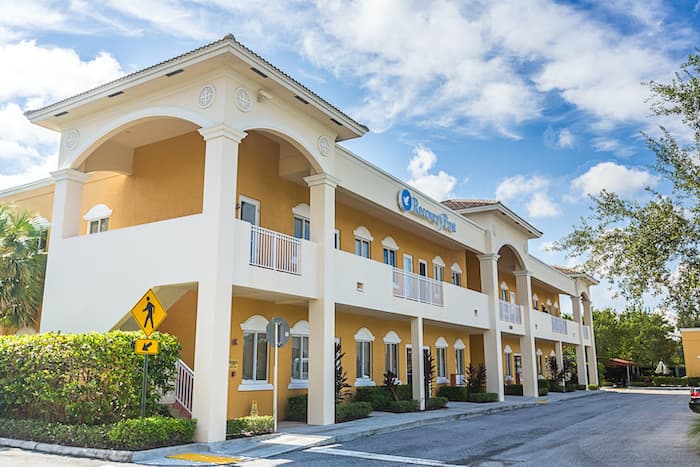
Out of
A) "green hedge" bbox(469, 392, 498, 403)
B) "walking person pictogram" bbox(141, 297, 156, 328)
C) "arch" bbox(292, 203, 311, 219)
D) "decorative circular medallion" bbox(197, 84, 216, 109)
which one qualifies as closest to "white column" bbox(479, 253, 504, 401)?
"green hedge" bbox(469, 392, 498, 403)

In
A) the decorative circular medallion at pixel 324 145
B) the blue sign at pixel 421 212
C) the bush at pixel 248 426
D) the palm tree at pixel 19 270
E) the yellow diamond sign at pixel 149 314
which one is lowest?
the bush at pixel 248 426

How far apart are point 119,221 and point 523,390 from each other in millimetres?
22075

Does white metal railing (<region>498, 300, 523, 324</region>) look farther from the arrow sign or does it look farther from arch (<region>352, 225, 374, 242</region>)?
the arrow sign

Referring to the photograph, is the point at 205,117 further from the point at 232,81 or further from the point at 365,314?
the point at 365,314

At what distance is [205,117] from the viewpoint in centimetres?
1403

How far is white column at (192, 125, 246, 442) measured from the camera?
40.9ft

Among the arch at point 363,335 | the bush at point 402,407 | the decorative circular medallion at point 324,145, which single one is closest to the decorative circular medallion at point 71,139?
the decorative circular medallion at point 324,145

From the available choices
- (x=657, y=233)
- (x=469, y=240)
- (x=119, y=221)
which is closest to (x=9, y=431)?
(x=119, y=221)

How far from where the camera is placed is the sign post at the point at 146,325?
1169cm

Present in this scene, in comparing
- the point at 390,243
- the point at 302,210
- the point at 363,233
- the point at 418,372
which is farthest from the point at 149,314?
the point at 390,243

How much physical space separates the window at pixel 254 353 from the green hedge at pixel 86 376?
3.56 metres

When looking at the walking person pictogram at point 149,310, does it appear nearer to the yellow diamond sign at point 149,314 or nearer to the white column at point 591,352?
the yellow diamond sign at point 149,314

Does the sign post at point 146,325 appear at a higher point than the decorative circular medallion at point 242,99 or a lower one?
lower

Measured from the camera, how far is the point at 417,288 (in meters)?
22.0
